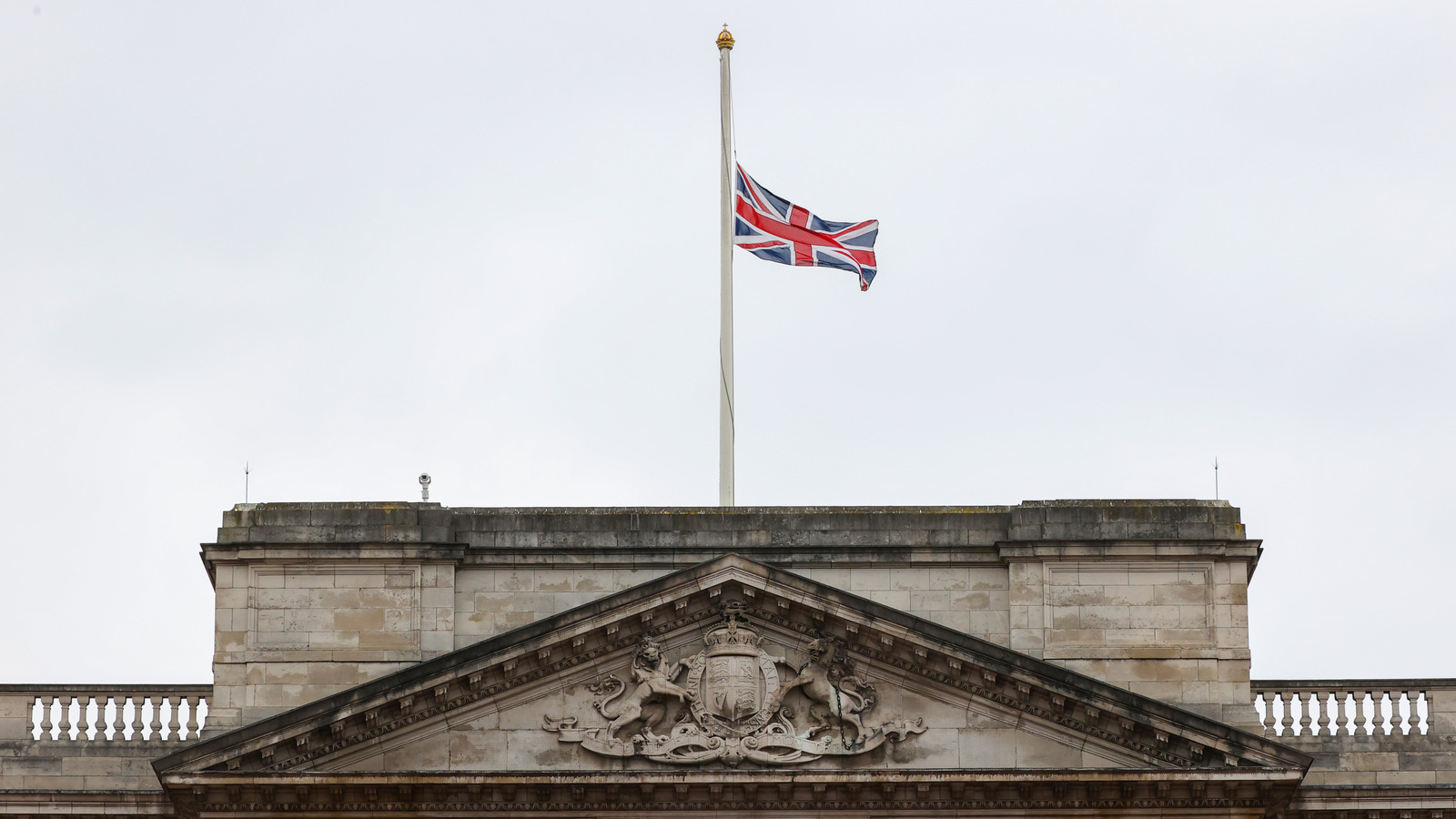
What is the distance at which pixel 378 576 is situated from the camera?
158 ft

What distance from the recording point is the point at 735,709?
45250 millimetres

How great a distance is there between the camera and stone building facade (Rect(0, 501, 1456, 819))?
4478 cm

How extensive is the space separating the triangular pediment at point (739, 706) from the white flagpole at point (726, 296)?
4.46 meters

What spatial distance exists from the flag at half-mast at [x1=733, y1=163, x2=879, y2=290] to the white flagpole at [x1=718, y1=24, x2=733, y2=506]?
0.88 ft

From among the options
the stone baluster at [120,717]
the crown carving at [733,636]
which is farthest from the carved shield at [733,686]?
the stone baluster at [120,717]

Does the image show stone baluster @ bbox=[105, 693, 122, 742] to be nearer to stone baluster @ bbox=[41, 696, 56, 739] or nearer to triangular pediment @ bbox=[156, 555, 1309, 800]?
stone baluster @ bbox=[41, 696, 56, 739]

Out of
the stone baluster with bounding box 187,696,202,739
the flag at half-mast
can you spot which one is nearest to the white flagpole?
the flag at half-mast

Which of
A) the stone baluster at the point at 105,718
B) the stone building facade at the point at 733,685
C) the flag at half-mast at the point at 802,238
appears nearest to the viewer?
the stone building facade at the point at 733,685

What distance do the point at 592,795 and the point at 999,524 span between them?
324 inches

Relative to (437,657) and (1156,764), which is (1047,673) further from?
(437,657)

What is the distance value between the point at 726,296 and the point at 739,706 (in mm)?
8769

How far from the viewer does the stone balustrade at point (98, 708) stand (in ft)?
157

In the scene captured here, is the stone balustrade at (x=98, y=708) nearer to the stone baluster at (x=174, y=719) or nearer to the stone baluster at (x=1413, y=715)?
the stone baluster at (x=174, y=719)

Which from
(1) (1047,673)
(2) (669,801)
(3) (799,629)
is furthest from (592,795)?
(1) (1047,673)
